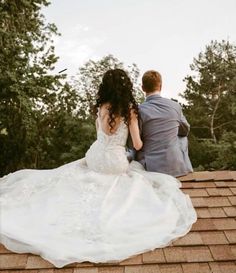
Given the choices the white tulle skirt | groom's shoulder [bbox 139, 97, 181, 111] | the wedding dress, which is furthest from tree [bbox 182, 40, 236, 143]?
the white tulle skirt

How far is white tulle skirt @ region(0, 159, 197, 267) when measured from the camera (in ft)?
7.72

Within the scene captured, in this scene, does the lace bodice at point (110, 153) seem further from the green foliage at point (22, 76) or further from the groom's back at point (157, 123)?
the green foliage at point (22, 76)

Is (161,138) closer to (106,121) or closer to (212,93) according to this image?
(106,121)

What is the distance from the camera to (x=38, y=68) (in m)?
13.5

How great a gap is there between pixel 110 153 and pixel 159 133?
1.53 ft

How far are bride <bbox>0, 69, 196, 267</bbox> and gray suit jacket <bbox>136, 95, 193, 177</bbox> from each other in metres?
0.14

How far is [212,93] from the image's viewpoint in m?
27.1

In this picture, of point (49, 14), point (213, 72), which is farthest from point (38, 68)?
point (213, 72)

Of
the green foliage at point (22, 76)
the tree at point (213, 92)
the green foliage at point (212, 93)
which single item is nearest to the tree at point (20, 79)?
the green foliage at point (22, 76)

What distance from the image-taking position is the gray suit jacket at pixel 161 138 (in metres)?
3.35

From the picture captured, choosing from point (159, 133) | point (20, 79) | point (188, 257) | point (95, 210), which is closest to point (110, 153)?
point (159, 133)

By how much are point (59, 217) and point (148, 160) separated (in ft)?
3.48

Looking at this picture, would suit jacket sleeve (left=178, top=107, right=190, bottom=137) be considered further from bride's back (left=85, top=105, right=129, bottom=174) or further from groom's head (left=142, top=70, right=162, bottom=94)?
bride's back (left=85, top=105, right=129, bottom=174)

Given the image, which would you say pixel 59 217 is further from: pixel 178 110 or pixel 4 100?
pixel 4 100
